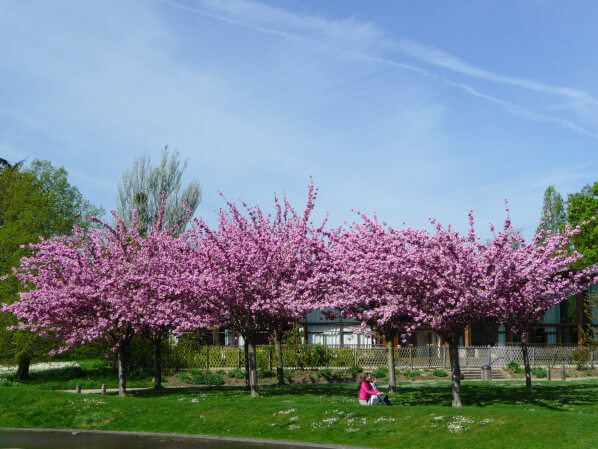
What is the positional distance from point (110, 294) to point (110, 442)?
1135 centimetres

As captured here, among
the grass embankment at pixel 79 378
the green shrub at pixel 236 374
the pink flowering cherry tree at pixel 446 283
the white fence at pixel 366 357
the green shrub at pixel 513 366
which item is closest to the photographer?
the pink flowering cherry tree at pixel 446 283

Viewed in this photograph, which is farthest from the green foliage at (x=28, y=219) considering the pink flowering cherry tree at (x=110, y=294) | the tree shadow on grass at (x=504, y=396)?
the tree shadow on grass at (x=504, y=396)

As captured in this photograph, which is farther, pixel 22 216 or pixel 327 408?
pixel 22 216

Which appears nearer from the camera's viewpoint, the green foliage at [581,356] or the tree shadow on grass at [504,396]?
the tree shadow on grass at [504,396]

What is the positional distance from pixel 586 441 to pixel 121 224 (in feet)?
73.2

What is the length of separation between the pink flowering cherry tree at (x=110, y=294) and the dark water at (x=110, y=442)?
7.77 m

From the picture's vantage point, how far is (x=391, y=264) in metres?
22.9

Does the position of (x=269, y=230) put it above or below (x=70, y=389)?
above

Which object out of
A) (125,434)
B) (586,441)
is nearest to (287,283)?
(125,434)

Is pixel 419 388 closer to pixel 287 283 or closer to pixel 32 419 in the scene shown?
pixel 287 283

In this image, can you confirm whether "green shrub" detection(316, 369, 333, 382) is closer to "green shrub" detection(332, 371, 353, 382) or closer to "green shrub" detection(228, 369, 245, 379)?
"green shrub" detection(332, 371, 353, 382)

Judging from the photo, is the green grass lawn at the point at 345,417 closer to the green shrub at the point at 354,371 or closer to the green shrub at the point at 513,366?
the green shrub at the point at 354,371

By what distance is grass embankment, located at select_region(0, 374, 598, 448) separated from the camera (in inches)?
681

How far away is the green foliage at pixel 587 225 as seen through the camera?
206 ft
